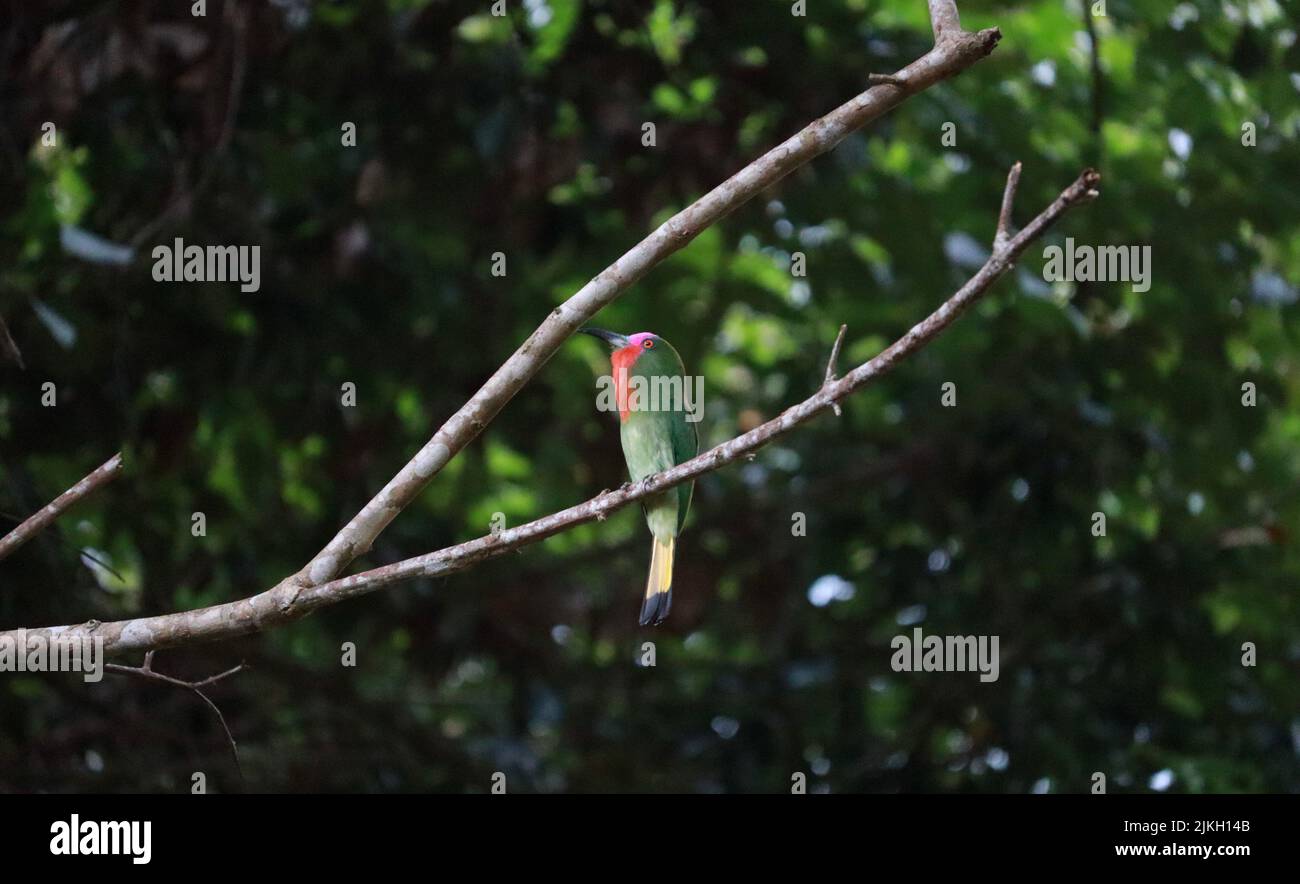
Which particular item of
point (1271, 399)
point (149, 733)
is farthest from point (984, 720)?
point (149, 733)

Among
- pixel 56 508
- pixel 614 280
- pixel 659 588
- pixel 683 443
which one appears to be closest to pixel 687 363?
pixel 683 443

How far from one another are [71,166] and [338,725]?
8.89 ft

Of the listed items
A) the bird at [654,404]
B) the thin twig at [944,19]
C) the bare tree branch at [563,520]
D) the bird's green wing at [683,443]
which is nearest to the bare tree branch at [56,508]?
the bare tree branch at [563,520]

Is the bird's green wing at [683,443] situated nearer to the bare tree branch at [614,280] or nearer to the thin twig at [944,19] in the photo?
the bare tree branch at [614,280]

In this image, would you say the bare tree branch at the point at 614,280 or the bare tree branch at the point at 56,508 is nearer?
the bare tree branch at the point at 614,280

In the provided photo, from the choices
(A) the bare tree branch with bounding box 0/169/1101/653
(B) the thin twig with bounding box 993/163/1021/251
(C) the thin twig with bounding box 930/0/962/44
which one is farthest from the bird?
(C) the thin twig with bounding box 930/0/962/44

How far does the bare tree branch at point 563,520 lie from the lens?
247 cm

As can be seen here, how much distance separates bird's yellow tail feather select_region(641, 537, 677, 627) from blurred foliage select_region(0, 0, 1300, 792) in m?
2.36

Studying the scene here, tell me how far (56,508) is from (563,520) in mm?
1158

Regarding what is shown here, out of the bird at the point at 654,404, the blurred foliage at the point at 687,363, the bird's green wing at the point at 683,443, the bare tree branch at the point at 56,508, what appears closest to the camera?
the bare tree branch at the point at 56,508

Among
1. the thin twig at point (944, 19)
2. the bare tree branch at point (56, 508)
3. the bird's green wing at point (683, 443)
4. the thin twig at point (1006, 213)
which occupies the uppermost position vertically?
the thin twig at point (944, 19)

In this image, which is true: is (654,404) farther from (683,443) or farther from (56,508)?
(56,508)

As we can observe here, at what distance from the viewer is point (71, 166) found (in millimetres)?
6039

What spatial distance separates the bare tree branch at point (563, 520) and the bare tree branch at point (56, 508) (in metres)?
0.20
